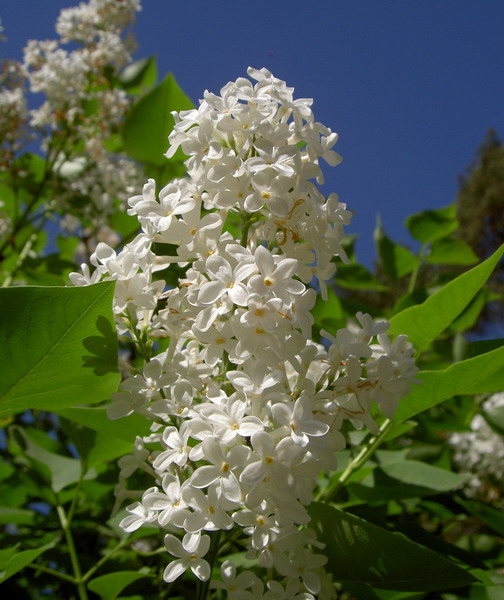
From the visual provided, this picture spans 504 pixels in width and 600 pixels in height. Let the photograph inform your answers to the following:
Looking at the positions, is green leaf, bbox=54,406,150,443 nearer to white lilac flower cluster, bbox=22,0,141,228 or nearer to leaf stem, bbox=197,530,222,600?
leaf stem, bbox=197,530,222,600

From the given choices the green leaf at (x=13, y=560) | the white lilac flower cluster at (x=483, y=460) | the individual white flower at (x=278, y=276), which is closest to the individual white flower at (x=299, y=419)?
the individual white flower at (x=278, y=276)

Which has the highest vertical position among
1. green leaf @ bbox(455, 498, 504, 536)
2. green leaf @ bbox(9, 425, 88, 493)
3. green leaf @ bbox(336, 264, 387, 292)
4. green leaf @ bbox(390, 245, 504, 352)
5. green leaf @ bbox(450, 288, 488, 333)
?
green leaf @ bbox(336, 264, 387, 292)

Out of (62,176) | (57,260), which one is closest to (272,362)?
(57,260)

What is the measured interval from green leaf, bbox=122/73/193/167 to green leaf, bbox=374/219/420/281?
3.05 ft

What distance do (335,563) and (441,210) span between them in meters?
1.63

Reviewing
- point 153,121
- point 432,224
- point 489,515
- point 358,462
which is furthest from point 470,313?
point 153,121

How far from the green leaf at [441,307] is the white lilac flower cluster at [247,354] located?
178 mm

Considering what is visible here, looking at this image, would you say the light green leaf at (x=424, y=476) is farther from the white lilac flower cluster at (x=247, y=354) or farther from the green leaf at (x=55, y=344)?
the green leaf at (x=55, y=344)

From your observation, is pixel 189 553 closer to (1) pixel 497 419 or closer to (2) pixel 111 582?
(2) pixel 111 582

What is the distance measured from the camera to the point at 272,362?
2.26 feet

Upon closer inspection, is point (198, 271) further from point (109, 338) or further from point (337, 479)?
point (337, 479)

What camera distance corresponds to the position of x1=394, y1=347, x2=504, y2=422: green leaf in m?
0.91

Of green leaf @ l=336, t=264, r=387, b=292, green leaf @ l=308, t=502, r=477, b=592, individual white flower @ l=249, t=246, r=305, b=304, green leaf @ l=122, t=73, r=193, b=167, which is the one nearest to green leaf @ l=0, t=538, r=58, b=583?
green leaf @ l=308, t=502, r=477, b=592

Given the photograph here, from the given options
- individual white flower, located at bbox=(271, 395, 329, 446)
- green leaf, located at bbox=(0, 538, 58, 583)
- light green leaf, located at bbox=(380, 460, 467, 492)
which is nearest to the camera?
individual white flower, located at bbox=(271, 395, 329, 446)
